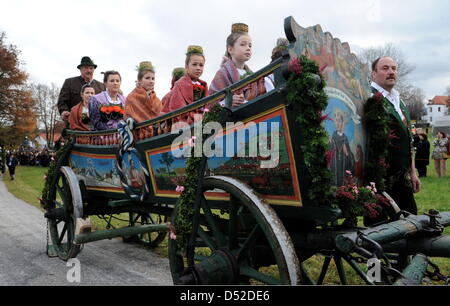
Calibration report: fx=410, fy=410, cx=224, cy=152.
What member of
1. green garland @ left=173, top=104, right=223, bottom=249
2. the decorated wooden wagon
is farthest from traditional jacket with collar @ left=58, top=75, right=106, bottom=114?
green garland @ left=173, top=104, right=223, bottom=249

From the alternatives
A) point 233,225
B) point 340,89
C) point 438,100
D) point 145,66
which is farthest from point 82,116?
point 438,100

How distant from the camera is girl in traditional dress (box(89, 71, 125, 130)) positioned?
17.1 ft

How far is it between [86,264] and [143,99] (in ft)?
7.21

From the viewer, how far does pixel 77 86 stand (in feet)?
21.6

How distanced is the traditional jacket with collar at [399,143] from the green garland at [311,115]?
4.85 ft

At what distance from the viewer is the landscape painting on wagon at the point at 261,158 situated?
2.47 metres

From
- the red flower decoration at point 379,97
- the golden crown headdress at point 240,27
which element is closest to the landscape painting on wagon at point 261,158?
the red flower decoration at point 379,97

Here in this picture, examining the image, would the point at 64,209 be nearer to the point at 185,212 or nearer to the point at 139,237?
the point at 139,237

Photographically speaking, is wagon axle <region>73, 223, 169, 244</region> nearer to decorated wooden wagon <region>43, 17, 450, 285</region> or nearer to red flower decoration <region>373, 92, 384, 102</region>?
decorated wooden wagon <region>43, 17, 450, 285</region>

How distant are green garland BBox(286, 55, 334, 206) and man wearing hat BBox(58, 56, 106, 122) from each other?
485 centimetres

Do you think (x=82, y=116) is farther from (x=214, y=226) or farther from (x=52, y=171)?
(x=214, y=226)

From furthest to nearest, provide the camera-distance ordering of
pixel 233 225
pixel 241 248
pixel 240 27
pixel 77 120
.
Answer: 1. pixel 77 120
2. pixel 240 27
3. pixel 233 225
4. pixel 241 248

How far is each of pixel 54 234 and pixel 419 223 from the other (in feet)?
15.3
